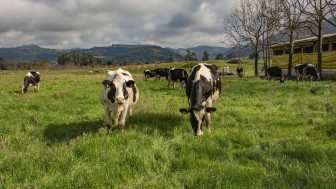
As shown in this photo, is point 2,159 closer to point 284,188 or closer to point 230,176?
point 230,176

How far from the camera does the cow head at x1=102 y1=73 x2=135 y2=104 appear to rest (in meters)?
9.55

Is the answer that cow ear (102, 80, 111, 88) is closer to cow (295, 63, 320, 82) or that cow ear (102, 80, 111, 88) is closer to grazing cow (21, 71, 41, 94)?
grazing cow (21, 71, 41, 94)

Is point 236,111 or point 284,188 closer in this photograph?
point 284,188

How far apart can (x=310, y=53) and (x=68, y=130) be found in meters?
38.4

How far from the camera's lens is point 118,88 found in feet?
32.1

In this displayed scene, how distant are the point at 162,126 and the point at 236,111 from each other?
13.1 ft

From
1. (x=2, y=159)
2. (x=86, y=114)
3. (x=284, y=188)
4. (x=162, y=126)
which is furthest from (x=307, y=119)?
(x=2, y=159)

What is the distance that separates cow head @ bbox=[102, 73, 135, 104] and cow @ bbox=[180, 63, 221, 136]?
6.11ft

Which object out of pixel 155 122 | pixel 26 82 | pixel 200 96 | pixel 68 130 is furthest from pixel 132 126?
pixel 26 82

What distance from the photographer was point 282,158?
6.58 meters

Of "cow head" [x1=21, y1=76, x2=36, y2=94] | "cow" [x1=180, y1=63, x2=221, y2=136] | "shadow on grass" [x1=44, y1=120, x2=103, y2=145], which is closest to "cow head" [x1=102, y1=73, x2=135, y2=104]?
"shadow on grass" [x1=44, y1=120, x2=103, y2=145]

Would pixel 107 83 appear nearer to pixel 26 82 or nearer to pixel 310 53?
pixel 26 82

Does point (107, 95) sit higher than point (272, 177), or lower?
higher

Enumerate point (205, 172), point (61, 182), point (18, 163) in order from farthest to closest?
point (18, 163) → point (205, 172) → point (61, 182)
